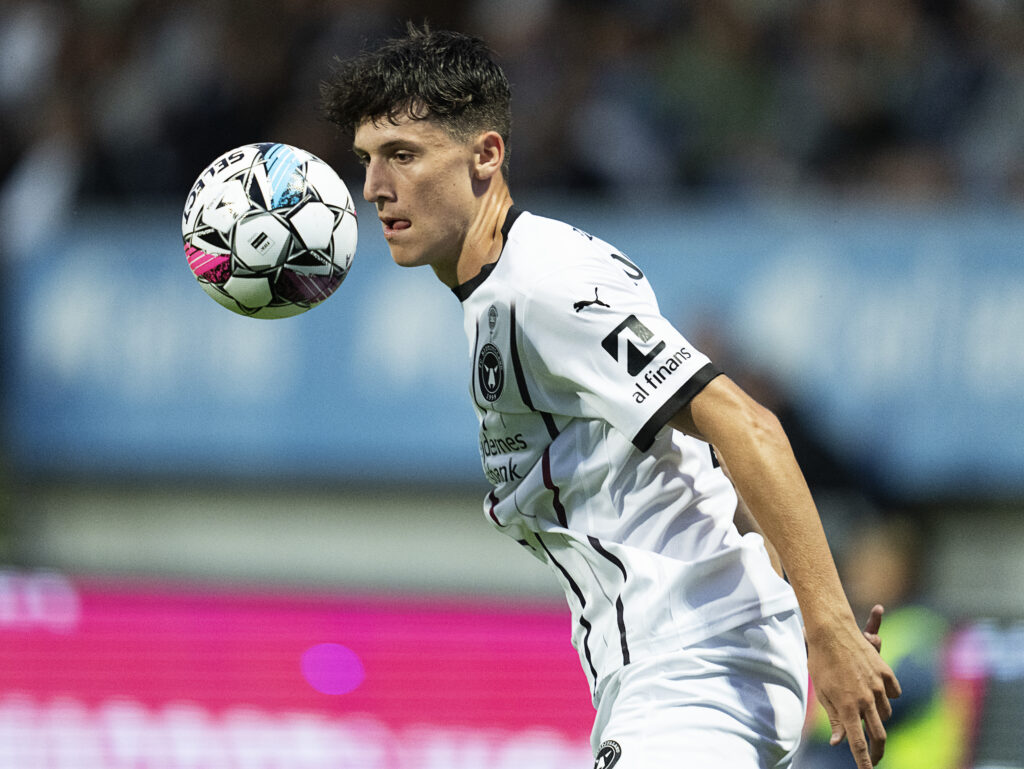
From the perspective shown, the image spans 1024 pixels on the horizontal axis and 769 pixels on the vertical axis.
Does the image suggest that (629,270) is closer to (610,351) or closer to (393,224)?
(610,351)

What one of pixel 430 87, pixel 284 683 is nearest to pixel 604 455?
pixel 430 87

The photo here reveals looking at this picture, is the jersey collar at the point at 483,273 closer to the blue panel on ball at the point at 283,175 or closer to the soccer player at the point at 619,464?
the soccer player at the point at 619,464

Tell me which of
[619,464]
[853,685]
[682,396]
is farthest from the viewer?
[619,464]

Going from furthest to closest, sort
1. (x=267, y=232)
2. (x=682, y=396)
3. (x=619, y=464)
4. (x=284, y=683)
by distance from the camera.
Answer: (x=284, y=683) → (x=267, y=232) → (x=619, y=464) → (x=682, y=396)

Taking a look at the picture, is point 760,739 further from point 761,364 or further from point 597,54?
point 597,54

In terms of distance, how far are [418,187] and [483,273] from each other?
0.93 feet

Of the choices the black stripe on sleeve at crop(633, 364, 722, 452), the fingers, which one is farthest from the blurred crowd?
the fingers

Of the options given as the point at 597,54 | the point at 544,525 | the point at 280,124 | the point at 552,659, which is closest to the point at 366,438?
the point at 280,124

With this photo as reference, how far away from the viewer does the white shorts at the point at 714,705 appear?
11.8 ft

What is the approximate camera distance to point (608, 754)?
366 cm

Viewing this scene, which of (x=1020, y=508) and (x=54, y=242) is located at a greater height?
(x=54, y=242)

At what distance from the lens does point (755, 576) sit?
12.5ft

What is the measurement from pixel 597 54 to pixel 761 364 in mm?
2766

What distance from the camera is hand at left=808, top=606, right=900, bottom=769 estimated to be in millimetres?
3262
